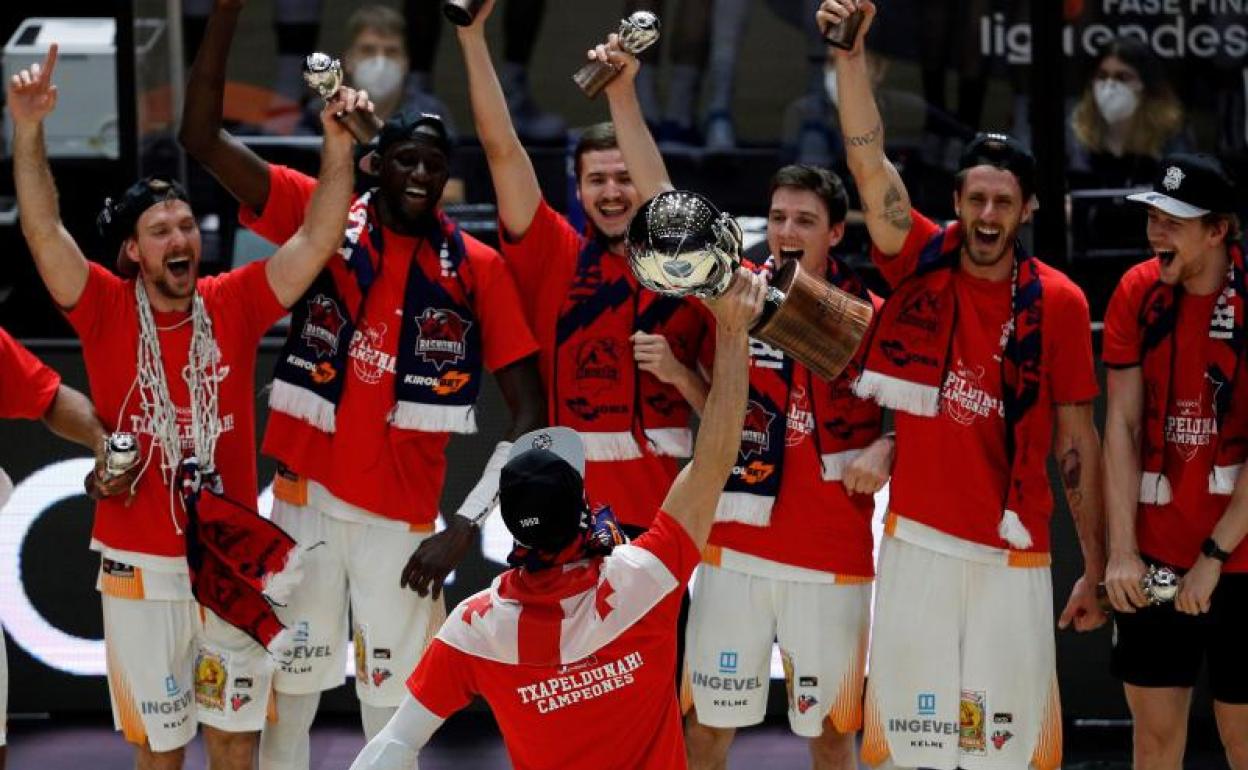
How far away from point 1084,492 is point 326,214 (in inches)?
88.1

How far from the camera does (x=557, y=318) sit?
633 cm

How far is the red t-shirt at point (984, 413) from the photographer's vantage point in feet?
19.8

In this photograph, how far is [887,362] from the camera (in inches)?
240

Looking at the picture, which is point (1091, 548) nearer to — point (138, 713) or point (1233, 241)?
point (1233, 241)

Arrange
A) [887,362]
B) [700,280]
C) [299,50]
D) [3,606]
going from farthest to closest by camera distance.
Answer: [299,50], [3,606], [887,362], [700,280]

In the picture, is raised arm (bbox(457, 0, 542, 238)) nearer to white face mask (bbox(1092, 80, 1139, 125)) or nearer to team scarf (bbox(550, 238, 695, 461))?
team scarf (bbox(550, 238, 695, 461))

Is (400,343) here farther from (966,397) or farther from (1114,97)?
(1114,97)

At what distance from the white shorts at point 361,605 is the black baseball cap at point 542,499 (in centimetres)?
175

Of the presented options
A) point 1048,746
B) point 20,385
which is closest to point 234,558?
point 20,385

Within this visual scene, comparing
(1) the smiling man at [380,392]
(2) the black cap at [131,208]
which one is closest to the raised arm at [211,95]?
(1) the smiling man at [380,392]

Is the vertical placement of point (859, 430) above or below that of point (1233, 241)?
below

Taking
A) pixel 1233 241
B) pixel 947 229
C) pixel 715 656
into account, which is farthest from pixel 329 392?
pixel 1233 241

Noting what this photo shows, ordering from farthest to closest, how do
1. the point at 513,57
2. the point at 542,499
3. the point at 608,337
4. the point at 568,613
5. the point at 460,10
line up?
the point at 513,57, the point at 608,337, the point at 460,10, the point at 568,613, the point at 542,499

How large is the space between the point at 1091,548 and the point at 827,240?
114 cm
